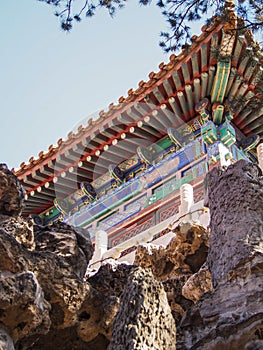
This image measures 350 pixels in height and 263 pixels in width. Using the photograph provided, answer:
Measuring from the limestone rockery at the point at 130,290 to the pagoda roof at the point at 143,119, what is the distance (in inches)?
244

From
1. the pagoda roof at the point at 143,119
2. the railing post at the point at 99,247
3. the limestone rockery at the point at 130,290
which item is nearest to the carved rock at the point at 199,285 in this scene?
the limestone rockery at the point at 130,290

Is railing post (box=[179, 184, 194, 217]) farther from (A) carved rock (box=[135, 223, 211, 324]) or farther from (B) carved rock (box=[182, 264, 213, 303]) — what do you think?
(B) carved rock (box=[182, 264, 213, 303])

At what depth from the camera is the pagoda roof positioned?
34.5 ft

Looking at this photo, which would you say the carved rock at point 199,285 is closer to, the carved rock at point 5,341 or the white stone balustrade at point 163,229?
the carved rock at point 5,341

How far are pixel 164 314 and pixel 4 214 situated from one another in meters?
1.42

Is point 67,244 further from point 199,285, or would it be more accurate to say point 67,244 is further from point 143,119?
point 143,119

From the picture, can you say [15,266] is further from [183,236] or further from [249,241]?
[183,236]

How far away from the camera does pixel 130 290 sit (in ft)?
10.3

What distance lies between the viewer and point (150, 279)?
127 inches

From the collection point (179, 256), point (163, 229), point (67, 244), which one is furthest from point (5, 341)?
point (163, 229)

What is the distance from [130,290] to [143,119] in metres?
8.68

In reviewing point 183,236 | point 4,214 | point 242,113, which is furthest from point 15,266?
point 242,113

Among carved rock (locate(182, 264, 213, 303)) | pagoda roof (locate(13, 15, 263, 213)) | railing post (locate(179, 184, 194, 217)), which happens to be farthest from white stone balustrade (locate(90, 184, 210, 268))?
carved rock (locate(182, 264, 213, 303))

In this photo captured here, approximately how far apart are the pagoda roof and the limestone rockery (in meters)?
6.19
